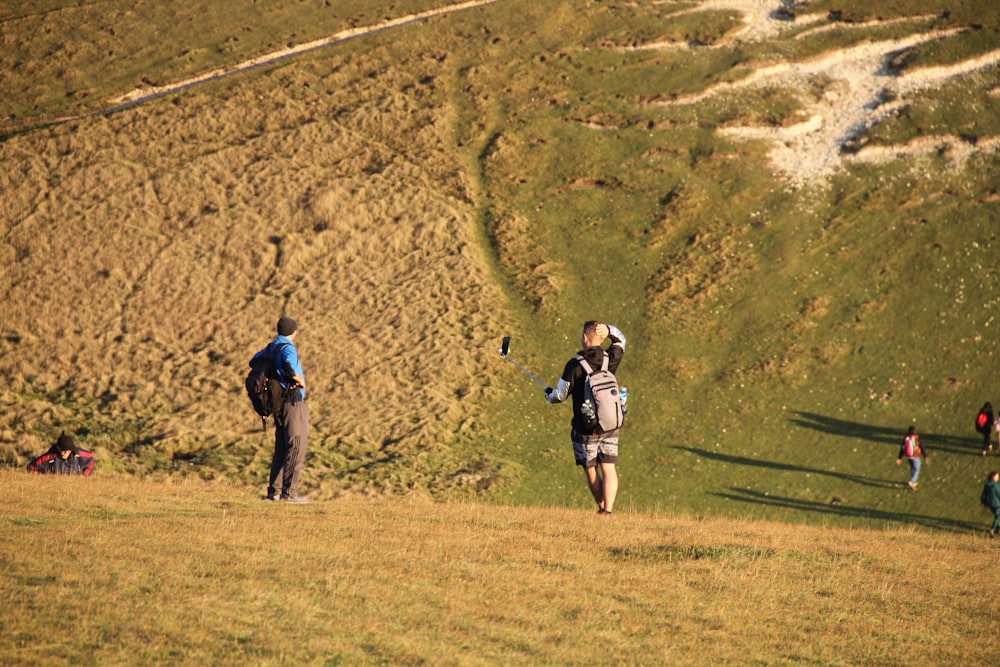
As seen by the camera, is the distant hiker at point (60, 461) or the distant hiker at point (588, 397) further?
the distant hiker at point (60, 461)

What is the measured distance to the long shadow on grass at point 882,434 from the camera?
111 feet

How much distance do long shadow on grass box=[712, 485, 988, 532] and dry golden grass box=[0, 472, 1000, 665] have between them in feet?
47.9

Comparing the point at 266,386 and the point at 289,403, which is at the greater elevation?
the point at 266,386

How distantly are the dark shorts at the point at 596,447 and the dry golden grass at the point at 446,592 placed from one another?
120cm

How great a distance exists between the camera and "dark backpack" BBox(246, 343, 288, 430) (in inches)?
652

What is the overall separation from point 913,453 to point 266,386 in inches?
937

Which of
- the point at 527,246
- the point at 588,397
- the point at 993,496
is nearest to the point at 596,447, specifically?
the point at 588,397

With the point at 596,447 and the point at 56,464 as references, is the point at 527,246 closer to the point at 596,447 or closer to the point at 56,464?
the point at 56,464

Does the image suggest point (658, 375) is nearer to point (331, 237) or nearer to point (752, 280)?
point (752, 280)

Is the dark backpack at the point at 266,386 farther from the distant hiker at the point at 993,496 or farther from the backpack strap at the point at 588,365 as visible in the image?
the distant hiker at the point at 993,496

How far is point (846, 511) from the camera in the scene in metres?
31.0

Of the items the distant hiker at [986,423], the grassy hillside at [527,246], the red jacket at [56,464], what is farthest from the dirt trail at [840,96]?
the red jacket at [56,464]

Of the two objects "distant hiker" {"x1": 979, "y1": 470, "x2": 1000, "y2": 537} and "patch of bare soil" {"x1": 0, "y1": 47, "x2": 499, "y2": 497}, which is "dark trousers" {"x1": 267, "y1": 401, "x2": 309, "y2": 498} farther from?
"distant hiker" {"x1": 979, "y1": 470, "x2": 1000, "y2": 537}

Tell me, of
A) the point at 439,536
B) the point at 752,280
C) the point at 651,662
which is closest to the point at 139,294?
the point at 752,280
